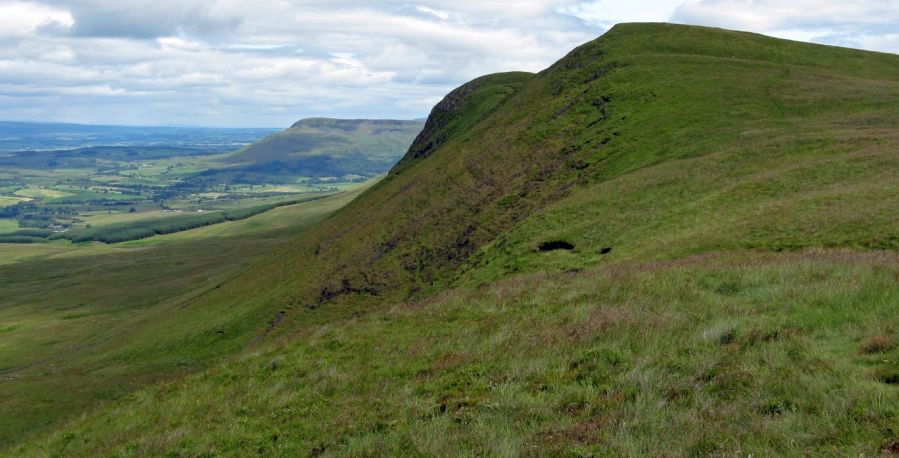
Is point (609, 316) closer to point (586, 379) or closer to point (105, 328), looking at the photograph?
point (586, 379)

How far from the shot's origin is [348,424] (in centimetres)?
1574

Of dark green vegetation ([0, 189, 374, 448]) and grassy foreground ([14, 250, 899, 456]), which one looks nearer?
grassy foreground ([14, 250, 899, 456])

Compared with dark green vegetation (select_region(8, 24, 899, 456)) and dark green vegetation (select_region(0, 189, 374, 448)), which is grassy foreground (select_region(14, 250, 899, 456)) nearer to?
dark green vegetation (select_region(8, 24, 899, 456))

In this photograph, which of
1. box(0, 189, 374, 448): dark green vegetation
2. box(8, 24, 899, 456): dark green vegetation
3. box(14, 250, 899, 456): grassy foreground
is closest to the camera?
box(14, 250, 899, 456): grassy foreground

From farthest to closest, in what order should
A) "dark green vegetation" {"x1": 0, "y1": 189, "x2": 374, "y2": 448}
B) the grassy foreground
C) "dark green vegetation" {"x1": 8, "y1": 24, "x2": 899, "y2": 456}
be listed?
"dark green vegetation" {"x1": 0, "y1": 189, "x2": 374, "y2": 448} < "dark green vegetation" {"x1": 8, "y1": 24, "x2": 899, "y2": 456} < the grassy foreground

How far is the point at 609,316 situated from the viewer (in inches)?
749

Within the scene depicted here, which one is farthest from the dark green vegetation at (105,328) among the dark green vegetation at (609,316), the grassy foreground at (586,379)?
the grassy foreground at (586,379)

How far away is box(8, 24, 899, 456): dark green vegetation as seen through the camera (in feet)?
40.3

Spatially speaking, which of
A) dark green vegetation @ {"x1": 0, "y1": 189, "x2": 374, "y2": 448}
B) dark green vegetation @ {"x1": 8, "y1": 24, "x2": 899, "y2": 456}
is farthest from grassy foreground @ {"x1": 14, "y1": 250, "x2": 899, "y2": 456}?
dark green vegetation @ {"x1": 0, "y1": 189, "x2": 374, "y2": 448}

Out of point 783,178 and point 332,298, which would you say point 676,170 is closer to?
point 783,178

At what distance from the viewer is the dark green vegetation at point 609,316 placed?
12297 millimetres

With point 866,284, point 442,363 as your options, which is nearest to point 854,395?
point 866,284

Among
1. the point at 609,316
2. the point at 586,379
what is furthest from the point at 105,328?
the point at 586,379

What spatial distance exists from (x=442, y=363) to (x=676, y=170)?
120 ft
